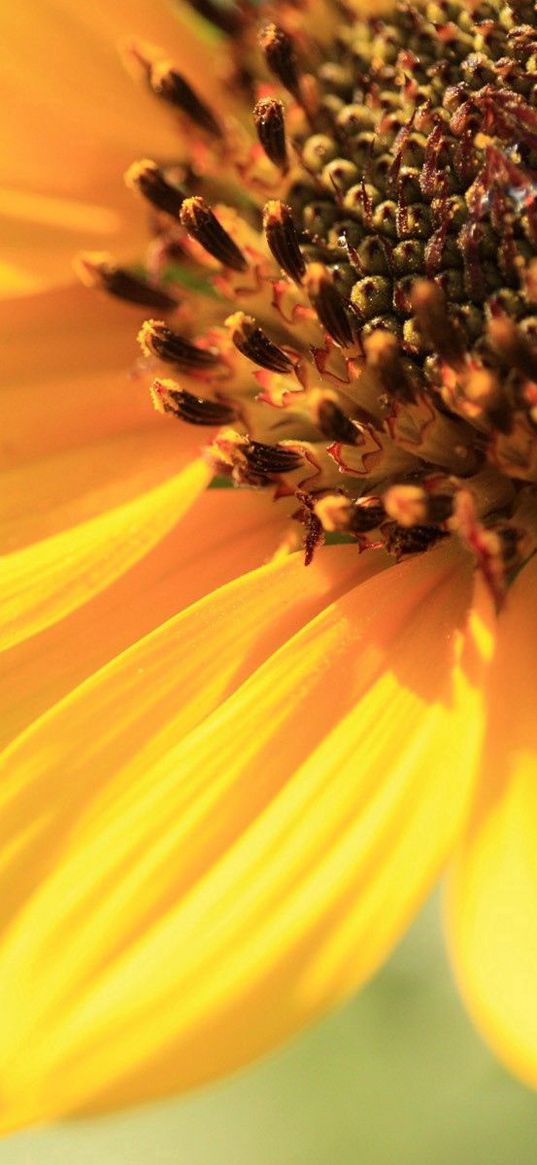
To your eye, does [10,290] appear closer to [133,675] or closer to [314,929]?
[133,675]

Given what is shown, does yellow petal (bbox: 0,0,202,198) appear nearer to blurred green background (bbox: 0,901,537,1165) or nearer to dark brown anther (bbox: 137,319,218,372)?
dark brown anther (bbox: 137,319,218,372)

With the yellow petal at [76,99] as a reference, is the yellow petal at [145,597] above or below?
below

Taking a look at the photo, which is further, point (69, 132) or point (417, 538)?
point (69, 132)

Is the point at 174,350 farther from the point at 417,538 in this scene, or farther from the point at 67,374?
the point at 417,538

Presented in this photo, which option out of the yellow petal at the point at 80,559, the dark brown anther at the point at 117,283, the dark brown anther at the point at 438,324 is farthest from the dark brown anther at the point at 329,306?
the dark brown anther at the point at 117,283

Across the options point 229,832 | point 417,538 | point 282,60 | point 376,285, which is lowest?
point 229,832

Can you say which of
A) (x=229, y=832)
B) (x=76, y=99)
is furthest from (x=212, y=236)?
(x=229, y=832)

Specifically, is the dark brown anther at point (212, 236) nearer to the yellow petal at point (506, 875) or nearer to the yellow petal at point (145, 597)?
the yellow petal at point (145, 597)
